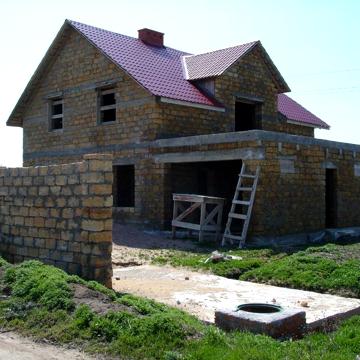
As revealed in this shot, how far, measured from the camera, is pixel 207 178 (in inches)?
754

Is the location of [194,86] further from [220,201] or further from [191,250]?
[191,250]

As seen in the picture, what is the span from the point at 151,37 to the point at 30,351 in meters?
18.4

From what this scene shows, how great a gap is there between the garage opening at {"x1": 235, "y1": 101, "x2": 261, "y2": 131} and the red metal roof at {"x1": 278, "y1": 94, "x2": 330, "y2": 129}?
2295mm

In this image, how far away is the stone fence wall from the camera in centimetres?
834

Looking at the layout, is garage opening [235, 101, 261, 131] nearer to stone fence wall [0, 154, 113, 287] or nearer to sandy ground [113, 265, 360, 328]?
sandy ground [113, 265, 360, 328]

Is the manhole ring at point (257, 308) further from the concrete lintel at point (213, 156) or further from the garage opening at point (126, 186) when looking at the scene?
the garage opening at point (126, 186)

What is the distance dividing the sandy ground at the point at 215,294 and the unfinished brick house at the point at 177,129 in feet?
16.4

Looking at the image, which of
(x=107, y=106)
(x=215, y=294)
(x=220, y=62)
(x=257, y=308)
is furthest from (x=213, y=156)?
(x=257, y=308)

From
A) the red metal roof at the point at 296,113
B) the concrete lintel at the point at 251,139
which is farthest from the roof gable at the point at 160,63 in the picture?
the concrete lintel at the point at 251,139

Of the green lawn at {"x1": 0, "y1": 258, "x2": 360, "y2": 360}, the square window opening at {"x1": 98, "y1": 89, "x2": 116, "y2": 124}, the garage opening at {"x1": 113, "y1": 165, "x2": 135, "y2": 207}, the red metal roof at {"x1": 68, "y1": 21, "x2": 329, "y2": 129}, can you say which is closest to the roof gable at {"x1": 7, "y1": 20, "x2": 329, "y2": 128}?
the red metal roof at {"x1": 68, "y1": 21, "x2": 329, "y2": 129}

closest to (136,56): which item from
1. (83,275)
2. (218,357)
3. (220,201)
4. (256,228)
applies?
(220,201)

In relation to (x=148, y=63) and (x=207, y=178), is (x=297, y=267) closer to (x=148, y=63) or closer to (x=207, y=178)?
(x=207, y=178)

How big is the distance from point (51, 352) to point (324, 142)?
12429 mm

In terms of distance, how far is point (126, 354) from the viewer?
550 cm
